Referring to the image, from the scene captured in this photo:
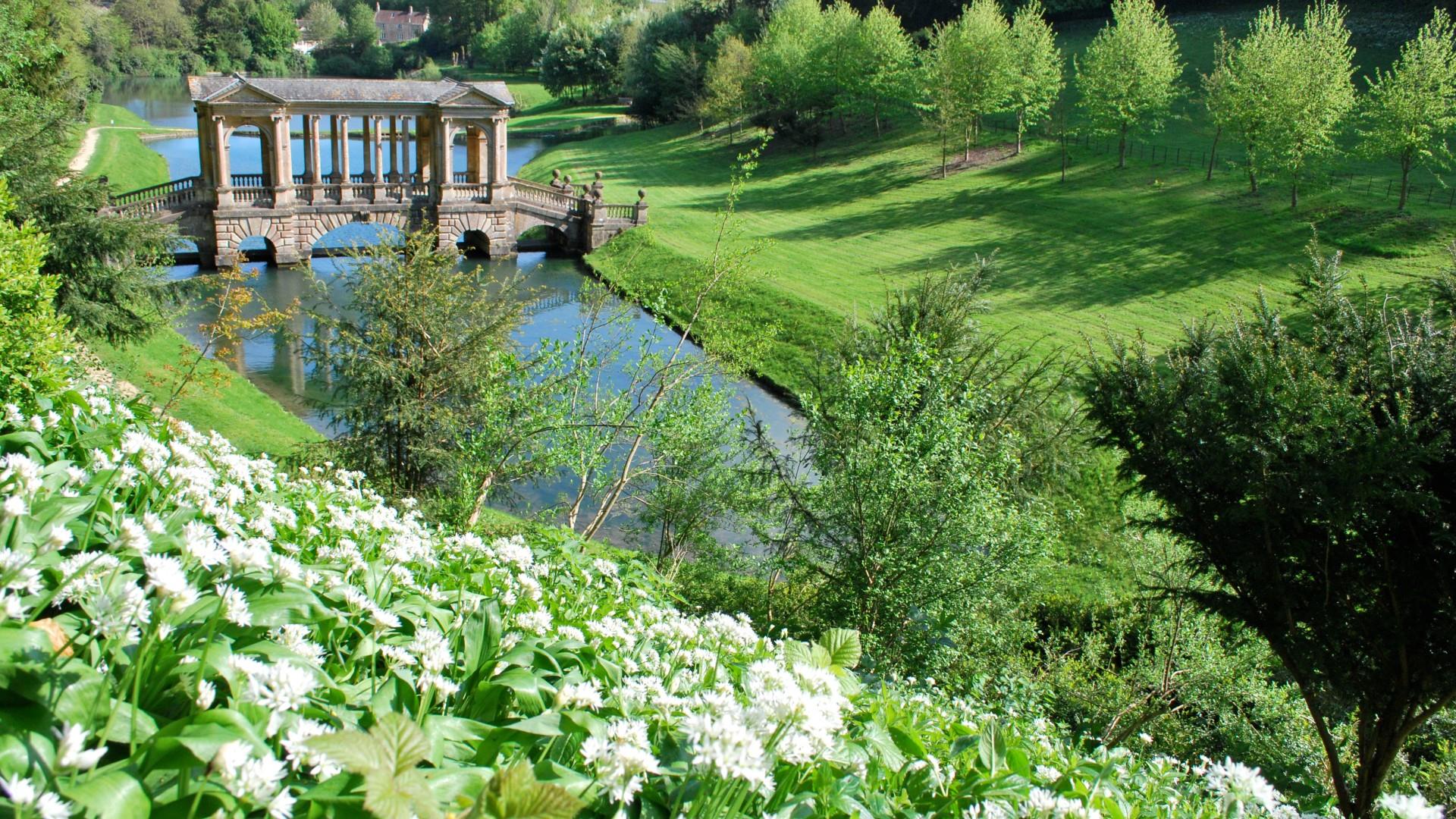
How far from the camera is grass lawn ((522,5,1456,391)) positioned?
102ft

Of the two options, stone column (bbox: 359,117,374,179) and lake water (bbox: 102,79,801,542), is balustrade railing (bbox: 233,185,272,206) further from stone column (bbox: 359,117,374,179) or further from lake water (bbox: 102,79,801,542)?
stone column (bbox: 359,117,374,179)

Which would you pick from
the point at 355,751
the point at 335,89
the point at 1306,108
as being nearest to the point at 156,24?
the point at 335,89

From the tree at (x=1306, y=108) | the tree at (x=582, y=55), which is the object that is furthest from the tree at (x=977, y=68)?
the tree at (x=582, y=55)

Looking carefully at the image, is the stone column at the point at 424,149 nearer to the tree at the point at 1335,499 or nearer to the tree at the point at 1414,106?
the tree at the point at 1414,106

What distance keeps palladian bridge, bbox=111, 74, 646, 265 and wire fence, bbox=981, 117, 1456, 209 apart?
21.0m

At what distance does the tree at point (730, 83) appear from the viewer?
62094 mm

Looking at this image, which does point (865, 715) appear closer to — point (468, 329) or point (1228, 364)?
point (1228, 364)

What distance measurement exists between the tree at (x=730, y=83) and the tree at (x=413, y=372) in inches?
1913

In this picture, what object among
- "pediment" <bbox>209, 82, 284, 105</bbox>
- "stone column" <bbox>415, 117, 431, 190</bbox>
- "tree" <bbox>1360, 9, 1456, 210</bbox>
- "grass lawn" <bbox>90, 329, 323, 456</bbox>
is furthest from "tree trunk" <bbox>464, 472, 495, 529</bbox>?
"tree" <bbox>1360, 9, 1456, 210</bbox>

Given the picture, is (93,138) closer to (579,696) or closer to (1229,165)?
(1229,165)

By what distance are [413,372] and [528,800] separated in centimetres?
1356

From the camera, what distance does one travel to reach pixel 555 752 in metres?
Result: 3.88

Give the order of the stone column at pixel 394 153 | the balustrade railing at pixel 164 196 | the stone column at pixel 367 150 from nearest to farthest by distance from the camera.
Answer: the balustrade railing at pixel 164 196
the stone column at pixel 367 150
the stone column at pixel 394 153

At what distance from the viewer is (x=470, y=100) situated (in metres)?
41.8
